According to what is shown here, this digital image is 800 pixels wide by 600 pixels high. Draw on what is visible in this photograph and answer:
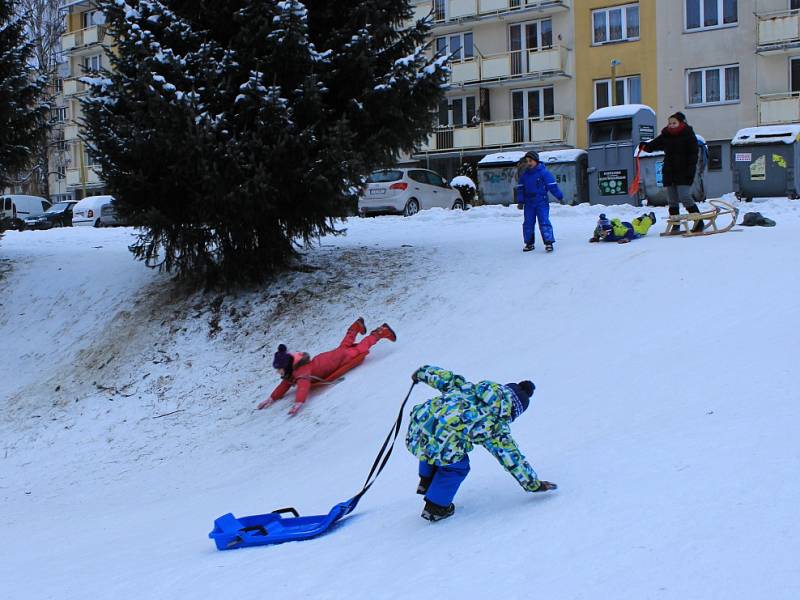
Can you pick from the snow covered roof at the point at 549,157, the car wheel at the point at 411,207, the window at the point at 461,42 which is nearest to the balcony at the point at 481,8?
the window at the point at 461,42

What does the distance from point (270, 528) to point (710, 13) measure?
30189 mm

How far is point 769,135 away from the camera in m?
19.8

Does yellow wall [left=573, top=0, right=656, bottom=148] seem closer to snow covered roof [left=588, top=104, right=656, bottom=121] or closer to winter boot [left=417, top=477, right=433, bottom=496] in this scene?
snow covered roof [left=588, top=104, right=656, bottom=121]

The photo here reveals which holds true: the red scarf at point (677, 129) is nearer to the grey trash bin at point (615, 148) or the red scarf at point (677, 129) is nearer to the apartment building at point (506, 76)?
the grey trash bin at point (615, 148)

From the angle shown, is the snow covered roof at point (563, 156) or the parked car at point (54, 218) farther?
the parked car at point (54, 218)

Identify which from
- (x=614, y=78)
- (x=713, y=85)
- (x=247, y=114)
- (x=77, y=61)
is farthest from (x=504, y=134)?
(x=77, y=61)

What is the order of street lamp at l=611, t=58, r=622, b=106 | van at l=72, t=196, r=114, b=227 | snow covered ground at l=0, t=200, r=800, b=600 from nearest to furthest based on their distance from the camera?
snow covered ground at l=0, t=200, r=800, b=600 < van at l=72, t=196, r=114, b=227 < street lamp at l=611, t=58, r=622, b=106

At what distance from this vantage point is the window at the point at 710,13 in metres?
30.3

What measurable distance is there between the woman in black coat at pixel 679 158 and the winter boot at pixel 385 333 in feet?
16.6

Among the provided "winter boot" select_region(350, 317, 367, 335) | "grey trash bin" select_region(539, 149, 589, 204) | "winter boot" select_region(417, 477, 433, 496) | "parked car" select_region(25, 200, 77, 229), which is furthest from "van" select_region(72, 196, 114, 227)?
"winter boot" select_region(417, 477, 433, 496)

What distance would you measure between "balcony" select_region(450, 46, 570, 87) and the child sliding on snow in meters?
25.2

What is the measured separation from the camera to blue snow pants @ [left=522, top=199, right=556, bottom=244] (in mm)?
12273

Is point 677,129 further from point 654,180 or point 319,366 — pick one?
point 654,180

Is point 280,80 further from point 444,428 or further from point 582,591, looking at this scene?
point 582,591
